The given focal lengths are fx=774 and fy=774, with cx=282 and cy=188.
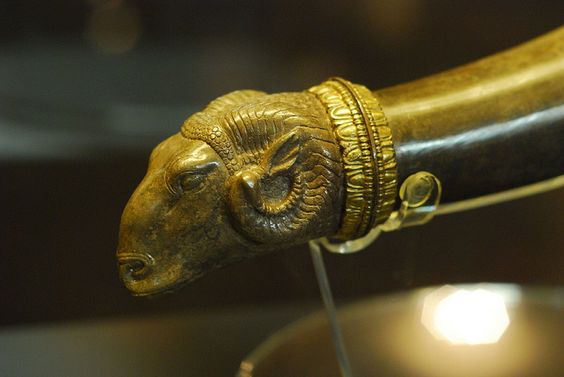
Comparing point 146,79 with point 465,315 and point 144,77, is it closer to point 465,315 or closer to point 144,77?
point 144,77

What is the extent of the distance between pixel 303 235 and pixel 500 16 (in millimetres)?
1208

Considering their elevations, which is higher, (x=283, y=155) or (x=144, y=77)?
(x=144, y=77)

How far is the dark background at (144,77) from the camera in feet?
5.90

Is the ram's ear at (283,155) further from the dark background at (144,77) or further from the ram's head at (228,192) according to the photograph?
the dark background at (144,77)

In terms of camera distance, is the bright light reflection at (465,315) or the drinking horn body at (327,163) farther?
the bright light reflection at (465,315)

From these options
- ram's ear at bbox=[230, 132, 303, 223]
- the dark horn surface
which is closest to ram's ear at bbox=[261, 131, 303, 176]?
ram's ear at bbox=[230, 132, 303, 223]

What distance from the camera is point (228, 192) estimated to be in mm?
1089

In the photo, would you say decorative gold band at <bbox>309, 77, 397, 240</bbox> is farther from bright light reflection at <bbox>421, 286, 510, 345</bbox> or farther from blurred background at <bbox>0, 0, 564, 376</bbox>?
blurred background at <bbox>0, 0, 564, 376</bbox>

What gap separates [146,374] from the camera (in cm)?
147

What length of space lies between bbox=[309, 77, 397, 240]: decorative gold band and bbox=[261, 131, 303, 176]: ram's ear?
68mm

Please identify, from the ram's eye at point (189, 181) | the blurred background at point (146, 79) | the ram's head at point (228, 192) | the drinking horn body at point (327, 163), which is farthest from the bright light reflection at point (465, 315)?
the ram's eye at point (189, 181)

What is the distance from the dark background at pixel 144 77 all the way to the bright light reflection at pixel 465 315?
7.5 inches

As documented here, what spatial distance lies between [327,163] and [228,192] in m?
0.15

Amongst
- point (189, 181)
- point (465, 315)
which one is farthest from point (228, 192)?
point (465, 315)
